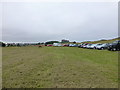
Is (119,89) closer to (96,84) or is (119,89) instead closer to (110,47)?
(96,84)

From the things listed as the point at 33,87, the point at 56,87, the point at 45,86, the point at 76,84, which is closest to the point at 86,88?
the point at 76,84

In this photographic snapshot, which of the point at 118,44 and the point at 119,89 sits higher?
the point at 118,44

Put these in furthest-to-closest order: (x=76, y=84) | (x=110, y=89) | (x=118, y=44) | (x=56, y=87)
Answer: (x=118, y=44), (x=76, y=84), (x=56, y=87), (x=110, y=89)

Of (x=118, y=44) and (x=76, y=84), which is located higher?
(x=118, y=44)

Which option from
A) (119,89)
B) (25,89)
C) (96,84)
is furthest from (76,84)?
(25,89)

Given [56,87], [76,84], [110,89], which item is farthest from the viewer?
[76,84]

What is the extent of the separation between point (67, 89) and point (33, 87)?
1.21 meters

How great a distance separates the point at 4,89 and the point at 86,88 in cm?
281

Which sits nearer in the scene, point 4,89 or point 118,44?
point 4,89

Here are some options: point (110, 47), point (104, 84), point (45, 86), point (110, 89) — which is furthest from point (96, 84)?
point (110, 47)

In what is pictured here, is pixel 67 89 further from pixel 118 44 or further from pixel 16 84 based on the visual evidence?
pixel 118 44

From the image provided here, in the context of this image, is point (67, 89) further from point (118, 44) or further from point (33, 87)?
point (118, 44)

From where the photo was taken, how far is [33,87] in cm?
367

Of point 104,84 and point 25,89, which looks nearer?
point 25,89
